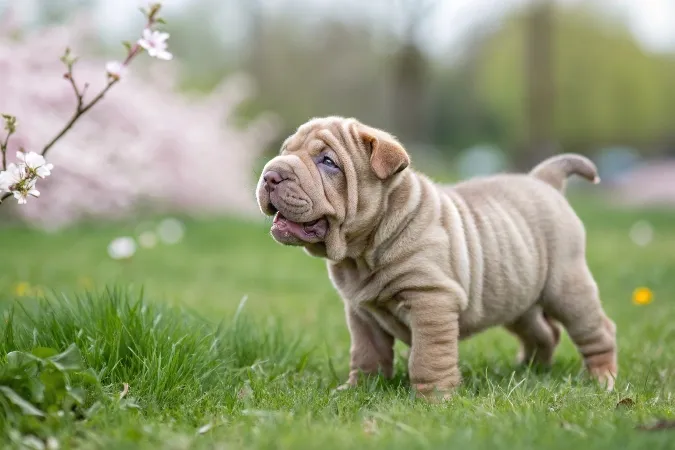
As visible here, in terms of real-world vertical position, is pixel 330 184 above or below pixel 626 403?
above

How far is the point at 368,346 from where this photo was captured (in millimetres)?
3740

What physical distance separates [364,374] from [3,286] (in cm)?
341

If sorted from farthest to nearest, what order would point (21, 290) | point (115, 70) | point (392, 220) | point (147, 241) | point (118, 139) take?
point (118, 139), point (147, 241), point (21, 290), point (392, 220), point (115, 70)

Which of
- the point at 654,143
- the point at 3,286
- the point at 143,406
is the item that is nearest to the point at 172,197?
the point at 3,286

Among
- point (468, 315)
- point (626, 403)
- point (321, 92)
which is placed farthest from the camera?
point (321, 92)

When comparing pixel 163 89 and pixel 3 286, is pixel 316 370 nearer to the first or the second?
pixel 3 286

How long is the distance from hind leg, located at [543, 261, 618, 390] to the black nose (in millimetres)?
1544

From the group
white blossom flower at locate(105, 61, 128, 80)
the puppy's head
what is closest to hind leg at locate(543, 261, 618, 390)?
the puppy's head

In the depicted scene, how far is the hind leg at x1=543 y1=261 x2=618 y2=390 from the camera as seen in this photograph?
3.87 meters

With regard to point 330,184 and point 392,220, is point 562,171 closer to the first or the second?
point 392,220

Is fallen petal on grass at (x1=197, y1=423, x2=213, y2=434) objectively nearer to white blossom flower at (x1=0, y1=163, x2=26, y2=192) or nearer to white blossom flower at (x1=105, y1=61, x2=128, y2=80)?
white blossom flower at (x1=0, y1=163, x2=26, y2=192)

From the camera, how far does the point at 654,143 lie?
32.5 meters

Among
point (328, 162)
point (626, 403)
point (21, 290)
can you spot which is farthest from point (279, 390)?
point (21, 290)

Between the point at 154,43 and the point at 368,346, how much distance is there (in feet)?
5.56
